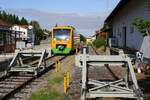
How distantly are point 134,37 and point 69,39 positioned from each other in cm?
1210

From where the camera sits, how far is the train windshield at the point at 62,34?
38094 mm

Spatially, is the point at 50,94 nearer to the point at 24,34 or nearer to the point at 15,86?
the point at 15,86

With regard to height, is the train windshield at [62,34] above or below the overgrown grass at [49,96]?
above

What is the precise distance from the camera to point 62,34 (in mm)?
38375

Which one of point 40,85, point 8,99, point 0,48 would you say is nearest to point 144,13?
point 40,85

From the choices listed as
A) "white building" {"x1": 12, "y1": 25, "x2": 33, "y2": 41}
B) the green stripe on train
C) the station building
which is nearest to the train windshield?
the green stripe on train

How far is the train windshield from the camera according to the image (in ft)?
125

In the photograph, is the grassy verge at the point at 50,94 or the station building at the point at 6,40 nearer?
the grassy verge at the point at 50,94

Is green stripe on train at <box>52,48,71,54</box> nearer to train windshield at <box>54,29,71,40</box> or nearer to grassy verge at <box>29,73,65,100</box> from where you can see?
train windshield at <box>54,29,71,40</box>

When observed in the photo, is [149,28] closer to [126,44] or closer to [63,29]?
[126,44]

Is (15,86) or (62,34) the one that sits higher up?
(62,34)

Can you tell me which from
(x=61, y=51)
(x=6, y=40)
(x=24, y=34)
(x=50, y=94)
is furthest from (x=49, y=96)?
(x=24, y=34)

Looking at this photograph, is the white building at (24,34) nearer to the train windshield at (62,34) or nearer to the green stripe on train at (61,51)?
the green stripe on train at (61,51)

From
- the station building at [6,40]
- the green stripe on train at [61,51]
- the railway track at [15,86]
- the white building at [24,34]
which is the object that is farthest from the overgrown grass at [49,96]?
the white building at [24,34]
